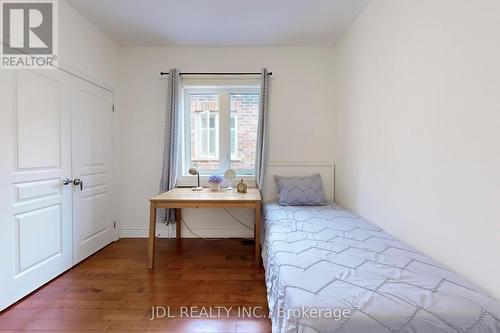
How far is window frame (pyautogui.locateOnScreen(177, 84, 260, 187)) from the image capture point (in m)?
3.24

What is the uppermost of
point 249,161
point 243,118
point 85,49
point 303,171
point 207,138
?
point 85,49

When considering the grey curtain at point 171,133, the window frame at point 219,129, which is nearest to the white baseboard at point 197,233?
the grey curtain at point 171,133

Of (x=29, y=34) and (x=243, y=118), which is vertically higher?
(x=29, y=34)

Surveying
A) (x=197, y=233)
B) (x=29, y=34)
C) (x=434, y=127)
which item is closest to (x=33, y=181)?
(x=29, y=34)

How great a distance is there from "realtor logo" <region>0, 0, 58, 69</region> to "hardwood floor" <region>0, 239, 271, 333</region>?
1767 mm

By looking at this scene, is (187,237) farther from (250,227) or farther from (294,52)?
(294,52)

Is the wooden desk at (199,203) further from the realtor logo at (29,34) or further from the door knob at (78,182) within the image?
the realtor logo at (29,34)

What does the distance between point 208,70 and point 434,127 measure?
8.37ft

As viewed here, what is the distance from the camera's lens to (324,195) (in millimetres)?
3127

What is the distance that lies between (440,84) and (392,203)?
0.92 meters

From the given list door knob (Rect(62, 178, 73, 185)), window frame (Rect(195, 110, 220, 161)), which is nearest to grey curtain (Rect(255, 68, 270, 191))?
window frame (Rect(195, 110, 220, 161))

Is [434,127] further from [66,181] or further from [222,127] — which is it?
[66,181]

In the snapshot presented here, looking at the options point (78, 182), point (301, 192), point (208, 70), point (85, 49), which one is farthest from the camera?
point (208, 70)

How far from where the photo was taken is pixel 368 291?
42.9 inches
